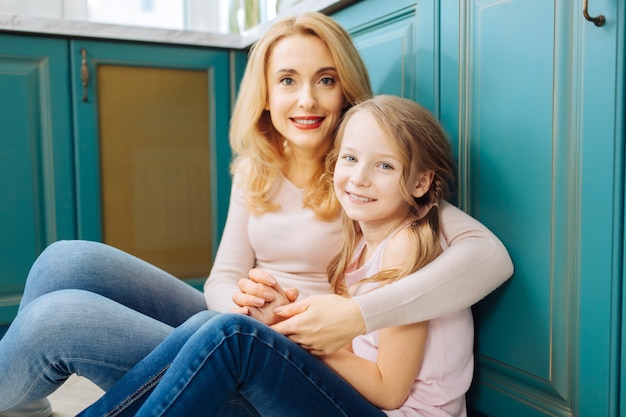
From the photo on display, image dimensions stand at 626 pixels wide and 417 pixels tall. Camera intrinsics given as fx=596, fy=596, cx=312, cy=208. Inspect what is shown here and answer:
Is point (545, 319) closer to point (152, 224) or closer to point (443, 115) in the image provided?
point (443, 115)

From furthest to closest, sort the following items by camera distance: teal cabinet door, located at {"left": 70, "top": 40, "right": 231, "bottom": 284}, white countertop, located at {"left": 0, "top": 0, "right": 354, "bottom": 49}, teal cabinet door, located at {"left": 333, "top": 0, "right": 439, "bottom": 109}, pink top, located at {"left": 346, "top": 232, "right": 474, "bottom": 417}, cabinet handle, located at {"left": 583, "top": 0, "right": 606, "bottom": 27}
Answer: teal cabinet door, located at {"left": 70, "top": 40, "right": 231, "bottom": 284} < white countertop, located at {"left": 0, "top": 0, "right": 354, "bottom": 49} < teal cabinet door, located at {"left": 333, "top": 0, "right": 439, "bottom": 109} < pink top, located at {"left": 346, "top": 232, "right": 474, "bottom": 417} < cabinet handle, located at {"left": 583, "top": 0, "right": 606, "bottom": 27}

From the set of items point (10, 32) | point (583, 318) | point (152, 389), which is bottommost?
point (152, 389)

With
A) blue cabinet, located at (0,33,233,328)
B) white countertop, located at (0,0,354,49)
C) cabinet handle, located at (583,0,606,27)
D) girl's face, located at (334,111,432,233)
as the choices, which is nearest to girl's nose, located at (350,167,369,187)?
girl's face, located at (334,111,432,233)

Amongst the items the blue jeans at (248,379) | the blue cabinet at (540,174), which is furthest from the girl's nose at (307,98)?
the blue jeans at (248,379)

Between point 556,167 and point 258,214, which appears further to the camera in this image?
point 258,214

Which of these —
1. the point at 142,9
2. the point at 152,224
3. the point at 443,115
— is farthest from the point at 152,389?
the point at 142,9

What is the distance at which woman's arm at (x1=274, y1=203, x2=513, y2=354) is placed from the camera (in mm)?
836

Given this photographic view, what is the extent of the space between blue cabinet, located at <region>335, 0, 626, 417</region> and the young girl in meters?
0.08

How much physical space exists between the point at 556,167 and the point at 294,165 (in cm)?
55

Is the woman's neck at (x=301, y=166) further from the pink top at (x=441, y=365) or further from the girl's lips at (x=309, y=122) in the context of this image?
the pink top at (x=441, y=365)

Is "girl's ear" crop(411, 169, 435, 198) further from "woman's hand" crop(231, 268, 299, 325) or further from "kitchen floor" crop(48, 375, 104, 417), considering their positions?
"kitchen floor" crop(48, 375, 104, 417)

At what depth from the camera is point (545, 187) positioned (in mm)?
883

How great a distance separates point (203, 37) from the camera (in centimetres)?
180

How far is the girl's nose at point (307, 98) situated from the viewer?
1.10 m
